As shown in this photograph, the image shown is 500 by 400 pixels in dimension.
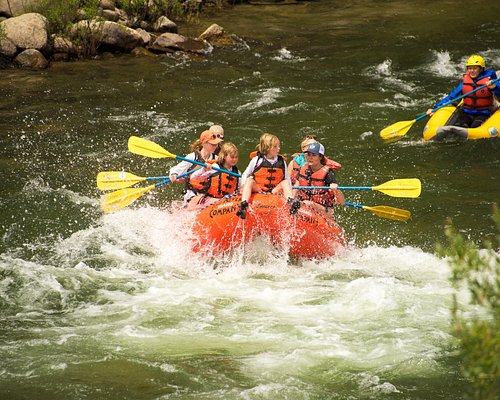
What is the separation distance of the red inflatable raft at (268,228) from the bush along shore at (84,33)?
306 inches

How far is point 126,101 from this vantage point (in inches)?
487

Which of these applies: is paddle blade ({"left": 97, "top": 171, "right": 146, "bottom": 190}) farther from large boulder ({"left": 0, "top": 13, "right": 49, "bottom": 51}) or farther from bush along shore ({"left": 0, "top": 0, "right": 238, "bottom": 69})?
large boulder ({"left": 0, "top": 13, "right": 49, "bottom": 51})

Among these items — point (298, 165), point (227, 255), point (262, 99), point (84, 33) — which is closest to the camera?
point (227, 255)

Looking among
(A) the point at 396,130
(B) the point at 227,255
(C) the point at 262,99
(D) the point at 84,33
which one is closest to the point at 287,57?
(C) the point at 262,99

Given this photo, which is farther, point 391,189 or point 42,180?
point 42,180

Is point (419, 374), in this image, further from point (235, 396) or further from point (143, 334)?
point (143, 334)

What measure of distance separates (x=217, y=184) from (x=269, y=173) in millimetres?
655

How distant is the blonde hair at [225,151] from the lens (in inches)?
285

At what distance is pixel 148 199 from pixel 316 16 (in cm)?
1062

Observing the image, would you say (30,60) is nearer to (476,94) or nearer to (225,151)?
(476,94)

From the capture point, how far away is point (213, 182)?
753 cm

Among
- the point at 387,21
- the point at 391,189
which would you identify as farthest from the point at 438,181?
the point at 387,21

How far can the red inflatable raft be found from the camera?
6918 millimetres

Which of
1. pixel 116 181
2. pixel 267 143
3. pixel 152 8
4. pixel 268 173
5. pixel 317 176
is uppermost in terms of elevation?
pixel 152 8
